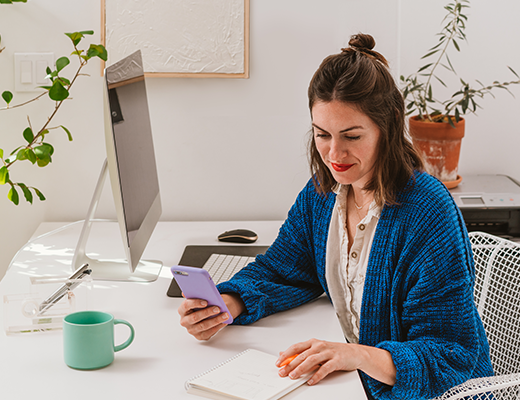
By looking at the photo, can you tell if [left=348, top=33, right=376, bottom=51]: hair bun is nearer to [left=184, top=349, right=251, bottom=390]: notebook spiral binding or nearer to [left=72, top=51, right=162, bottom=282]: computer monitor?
[left=72, top=51, right=162, bottom=282]: computer monitor

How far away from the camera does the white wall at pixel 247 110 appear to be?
6.09ft

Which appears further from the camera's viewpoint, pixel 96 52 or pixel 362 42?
pixel 96 52

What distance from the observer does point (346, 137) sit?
1091mm

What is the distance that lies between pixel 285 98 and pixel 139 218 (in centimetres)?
81

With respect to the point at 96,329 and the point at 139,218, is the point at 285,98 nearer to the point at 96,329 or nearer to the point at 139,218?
the point at 139,218

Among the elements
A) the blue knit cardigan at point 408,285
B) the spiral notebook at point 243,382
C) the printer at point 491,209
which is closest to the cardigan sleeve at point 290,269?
the blue knit cardigan at point 408,285

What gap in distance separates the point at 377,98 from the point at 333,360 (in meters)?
0.51

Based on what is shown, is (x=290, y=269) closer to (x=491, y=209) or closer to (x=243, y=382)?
(x=243, y=382)

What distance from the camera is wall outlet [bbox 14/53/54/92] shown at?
5.95 feet

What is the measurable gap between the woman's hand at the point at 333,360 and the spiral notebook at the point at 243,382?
19 mm

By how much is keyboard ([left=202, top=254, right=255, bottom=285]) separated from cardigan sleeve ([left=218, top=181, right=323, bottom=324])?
134 mm

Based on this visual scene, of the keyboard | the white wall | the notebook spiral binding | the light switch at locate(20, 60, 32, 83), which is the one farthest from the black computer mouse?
the light switch at locate(20, 60, 32, 83)

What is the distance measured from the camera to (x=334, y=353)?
3.07 ft

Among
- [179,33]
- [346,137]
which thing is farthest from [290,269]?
[179,33]
